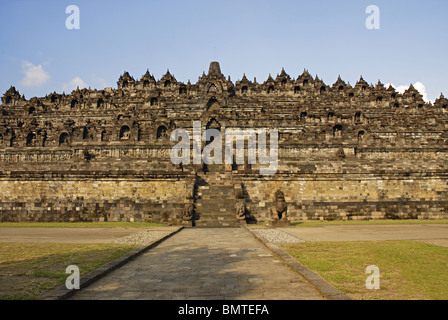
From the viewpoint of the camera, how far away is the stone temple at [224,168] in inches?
888

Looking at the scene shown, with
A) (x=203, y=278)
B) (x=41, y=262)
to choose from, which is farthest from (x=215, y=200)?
(x=203, y=278)

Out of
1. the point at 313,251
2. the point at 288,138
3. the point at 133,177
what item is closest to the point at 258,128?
the point at 288,138

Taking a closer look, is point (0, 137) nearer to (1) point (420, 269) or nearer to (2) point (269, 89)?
(2) point (269, 89)

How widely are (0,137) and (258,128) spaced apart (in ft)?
87.9

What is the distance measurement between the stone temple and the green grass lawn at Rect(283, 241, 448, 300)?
8484 millimetres

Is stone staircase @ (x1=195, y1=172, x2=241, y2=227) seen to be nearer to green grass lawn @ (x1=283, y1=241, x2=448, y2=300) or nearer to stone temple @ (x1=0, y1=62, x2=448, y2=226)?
stone temple @ (x1=0, y1=62, x2=448, y2=226)

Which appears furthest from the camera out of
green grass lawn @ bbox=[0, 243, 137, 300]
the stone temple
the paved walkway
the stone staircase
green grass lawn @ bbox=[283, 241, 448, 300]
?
the stone temple

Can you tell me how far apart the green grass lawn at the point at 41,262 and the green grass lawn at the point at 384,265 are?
5.64m

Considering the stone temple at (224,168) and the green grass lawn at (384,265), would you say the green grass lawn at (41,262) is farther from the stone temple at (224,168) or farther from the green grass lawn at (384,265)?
the stone temple at (224,168)

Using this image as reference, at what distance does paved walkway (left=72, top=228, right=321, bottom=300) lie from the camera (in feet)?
21.0

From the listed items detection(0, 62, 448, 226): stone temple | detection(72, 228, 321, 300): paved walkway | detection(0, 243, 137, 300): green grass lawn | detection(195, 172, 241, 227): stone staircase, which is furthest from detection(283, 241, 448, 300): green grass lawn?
detection(195, 172, 241, 227): stone staircase

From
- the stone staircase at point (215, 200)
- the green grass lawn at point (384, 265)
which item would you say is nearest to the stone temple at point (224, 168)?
the stone staircase at point (215, 200)

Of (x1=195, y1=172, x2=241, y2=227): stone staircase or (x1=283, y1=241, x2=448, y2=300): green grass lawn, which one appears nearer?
(x1=283, y1=241, x2=448, y2=300): green grass lawn

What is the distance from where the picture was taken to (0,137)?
1369 inches
